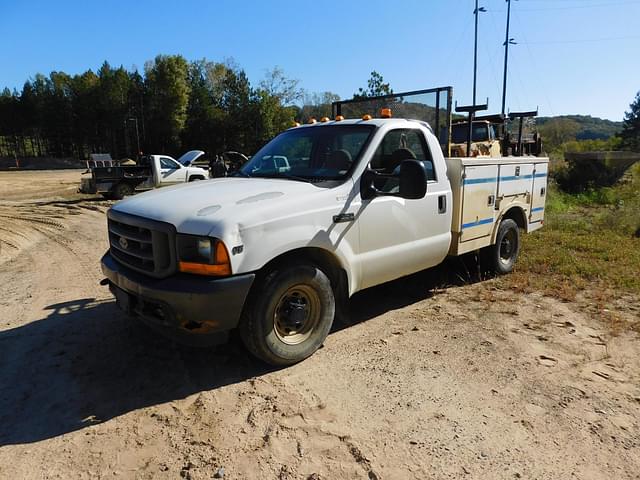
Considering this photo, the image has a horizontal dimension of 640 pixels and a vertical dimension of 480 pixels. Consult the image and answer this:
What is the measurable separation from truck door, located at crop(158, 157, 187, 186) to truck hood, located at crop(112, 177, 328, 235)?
14347 millimetres

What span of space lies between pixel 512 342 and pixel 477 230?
1582 millimetres

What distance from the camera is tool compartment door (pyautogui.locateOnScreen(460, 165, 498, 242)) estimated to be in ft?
16.5

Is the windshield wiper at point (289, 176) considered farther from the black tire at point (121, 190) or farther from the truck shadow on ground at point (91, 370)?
the black tire at point (121, 190)

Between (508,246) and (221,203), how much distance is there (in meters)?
4.53

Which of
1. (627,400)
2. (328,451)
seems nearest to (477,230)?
(627,400)

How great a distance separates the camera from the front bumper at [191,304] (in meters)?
3.03

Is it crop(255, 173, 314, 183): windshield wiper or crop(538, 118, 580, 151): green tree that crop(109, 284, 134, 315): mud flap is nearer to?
crop(255, 173, 314, 183): windshield wiper

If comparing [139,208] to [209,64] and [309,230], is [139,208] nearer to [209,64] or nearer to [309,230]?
[309,230]

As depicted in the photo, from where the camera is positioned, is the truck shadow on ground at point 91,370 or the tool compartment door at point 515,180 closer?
the truck shadow on ground at point 91,370

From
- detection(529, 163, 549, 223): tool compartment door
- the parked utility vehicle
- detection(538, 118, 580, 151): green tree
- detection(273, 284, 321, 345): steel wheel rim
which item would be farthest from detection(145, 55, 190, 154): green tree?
detection(273, 284, 321, 345): steel wheel rim

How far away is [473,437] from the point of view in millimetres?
2812

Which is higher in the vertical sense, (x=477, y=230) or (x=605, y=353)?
(x=477, y=230)

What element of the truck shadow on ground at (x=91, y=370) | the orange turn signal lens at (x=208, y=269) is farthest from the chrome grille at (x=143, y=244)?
the truck shadow on ground at (x=91, y=370)

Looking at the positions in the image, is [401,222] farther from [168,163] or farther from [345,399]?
[168,163]
